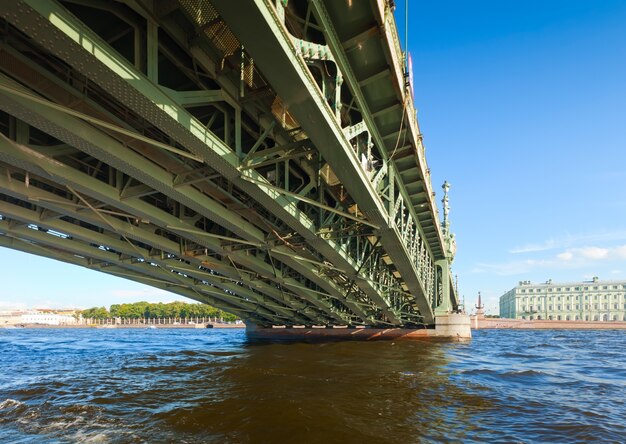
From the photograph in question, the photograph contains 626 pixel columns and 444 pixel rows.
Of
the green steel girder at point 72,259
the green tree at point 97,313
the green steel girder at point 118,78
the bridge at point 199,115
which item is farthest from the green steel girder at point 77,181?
the green tree at point 97,313

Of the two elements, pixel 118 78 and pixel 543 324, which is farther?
pixel 543 324

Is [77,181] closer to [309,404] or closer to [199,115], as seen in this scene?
[199,115]

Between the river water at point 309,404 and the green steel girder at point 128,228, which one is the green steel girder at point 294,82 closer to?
the river water at point 309,404

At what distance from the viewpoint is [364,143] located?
33.5 feet

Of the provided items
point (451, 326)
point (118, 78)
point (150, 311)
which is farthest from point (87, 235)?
point (150, 311)

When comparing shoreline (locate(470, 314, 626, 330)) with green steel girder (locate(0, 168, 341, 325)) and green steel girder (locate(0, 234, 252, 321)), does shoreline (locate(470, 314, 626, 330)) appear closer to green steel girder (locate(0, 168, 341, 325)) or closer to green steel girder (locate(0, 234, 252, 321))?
green steel girder (locate(0, 234, 252, 321))

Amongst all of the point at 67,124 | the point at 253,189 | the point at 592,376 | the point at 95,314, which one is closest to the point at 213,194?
the point at 253,189

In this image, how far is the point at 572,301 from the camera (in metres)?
110

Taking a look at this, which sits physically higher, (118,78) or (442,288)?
(118,78)

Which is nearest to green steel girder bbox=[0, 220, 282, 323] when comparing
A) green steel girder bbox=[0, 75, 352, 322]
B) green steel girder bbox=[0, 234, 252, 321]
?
Answer: green steel girder bbox=[0, 234, 252, 321]

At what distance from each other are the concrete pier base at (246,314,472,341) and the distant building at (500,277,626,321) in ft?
327

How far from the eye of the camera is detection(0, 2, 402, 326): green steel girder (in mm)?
4270

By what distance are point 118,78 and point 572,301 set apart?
438ft

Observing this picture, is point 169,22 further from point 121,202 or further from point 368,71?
point 121,202
